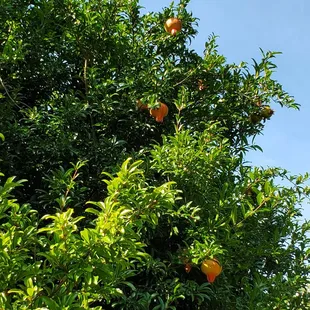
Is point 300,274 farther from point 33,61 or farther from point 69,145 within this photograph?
point 33,61

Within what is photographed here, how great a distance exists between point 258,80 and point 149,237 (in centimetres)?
184

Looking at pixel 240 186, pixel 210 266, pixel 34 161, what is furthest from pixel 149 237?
pixel 34 161

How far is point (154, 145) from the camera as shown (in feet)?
10.2

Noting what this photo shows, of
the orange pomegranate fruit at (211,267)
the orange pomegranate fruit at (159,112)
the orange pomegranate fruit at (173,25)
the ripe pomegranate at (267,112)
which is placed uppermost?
the orange pomegranate fruit at (173,25)

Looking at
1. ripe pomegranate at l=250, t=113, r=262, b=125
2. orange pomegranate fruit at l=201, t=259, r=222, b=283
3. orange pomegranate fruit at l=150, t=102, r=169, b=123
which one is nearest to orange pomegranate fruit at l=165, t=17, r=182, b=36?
orange pomegranate fruit at l=150, t=102, r=169, b=123

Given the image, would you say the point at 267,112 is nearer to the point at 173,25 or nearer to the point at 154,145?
the point at 173,25

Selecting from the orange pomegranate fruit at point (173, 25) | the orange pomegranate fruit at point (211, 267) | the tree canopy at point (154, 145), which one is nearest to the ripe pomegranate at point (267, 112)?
the tree canopy at point (154, 145)

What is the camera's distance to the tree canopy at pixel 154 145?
2.93m

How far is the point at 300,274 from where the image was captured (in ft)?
11.9

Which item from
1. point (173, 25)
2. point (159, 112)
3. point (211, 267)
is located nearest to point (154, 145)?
point (159, 112)

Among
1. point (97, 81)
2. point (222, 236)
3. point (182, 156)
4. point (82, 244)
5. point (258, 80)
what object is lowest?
point (82, 244)

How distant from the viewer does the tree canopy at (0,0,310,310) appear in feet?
9.61

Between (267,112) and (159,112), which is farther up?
(267,112)

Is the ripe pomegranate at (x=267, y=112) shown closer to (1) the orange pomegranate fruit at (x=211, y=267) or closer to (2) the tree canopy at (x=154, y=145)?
(2) the tree canopy at (x=154, y=145)
